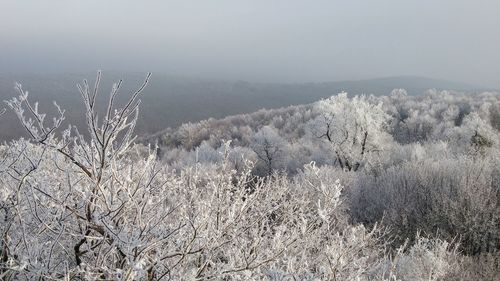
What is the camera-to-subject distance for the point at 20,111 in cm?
324

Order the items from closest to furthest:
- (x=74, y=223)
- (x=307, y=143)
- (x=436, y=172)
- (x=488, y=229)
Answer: (x=74, y=223), (x=488, y=229), (x=436, y=172), (x=307, y=143)

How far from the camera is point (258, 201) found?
8.50 m

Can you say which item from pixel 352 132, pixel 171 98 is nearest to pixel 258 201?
pixel 352 132

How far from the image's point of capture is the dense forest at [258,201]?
396 cm

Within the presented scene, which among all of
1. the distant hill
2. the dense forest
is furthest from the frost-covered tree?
the distant hill

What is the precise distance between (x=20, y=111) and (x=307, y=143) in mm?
37585

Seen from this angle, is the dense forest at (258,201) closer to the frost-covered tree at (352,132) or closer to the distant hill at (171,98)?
the frost-covered tree at (352,132)

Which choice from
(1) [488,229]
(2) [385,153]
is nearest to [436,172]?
(1) [488,229]

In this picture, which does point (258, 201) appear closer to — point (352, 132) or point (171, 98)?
point (352, 132)

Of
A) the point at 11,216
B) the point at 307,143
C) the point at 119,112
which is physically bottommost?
the point at 307,143

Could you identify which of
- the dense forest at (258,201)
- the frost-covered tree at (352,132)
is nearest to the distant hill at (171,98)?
the dense forest at (258,201)

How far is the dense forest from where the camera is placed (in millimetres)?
3965

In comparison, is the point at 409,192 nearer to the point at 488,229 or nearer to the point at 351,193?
the point at 351,193

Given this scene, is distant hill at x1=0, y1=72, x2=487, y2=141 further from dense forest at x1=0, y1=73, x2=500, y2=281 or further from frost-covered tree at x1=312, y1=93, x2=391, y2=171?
frost-covered tree at x1=312, y1=93, x2=391, y2=171
